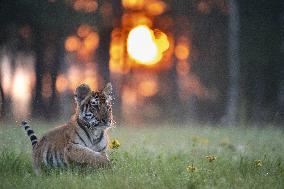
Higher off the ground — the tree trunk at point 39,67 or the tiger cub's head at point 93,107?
the tiger cub's head at point 93,107

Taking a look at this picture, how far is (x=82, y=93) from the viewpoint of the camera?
10062 mm

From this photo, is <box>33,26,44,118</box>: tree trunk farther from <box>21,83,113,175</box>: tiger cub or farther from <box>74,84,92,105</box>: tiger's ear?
<box>74,84,92,105</box>: tiger's ear

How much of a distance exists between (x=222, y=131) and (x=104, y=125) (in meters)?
12.4

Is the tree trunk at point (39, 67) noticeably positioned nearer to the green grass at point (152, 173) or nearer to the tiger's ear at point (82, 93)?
the green grass at point (152, 173)

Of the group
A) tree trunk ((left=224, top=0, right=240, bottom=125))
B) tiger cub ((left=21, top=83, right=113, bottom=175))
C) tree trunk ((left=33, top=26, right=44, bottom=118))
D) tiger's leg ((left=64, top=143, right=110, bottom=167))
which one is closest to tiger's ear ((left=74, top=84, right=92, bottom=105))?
tiger cub ((left=21, top=83, right=113, bottom=175))

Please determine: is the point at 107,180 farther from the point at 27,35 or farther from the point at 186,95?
the point at 186,95

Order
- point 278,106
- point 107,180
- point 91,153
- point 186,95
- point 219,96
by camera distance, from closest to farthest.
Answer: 1. point 107,180
2. point 91,153
3. point 278,106
4. point 219,96
5. point 186,95

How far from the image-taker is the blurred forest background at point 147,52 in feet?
95.8

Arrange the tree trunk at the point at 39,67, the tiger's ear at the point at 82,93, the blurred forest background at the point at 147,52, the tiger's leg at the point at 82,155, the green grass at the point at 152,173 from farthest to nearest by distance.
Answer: the tree trunk at the point at 39,67
the blurred forest background at the point at 147,52
the tiger's ear at the point at 82,93
the tiger's leg at the point at 82,155
the green grass at the point at 152,173

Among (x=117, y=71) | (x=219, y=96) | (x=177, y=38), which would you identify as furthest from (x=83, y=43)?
(x=219, y=96)

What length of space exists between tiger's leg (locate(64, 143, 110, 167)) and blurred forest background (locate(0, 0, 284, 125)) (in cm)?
1401

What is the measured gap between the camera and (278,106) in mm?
31141

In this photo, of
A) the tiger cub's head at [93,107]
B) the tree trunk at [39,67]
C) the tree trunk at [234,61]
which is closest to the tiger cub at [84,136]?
the tiger cub's head at [93,107]

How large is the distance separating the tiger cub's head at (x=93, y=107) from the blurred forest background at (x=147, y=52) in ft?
45.5
